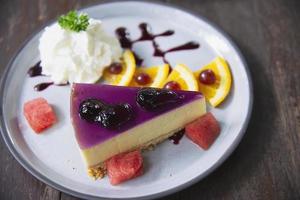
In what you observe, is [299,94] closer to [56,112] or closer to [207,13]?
[207,13]

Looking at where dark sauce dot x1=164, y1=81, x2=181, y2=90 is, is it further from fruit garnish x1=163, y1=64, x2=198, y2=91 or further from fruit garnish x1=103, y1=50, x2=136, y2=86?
fruit garnish x1=103, y1=50, x2=136, y2=86

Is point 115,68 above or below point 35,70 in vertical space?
below

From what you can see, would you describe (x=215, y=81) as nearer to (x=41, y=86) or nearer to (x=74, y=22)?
(x=74, y=22)

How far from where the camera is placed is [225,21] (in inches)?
108

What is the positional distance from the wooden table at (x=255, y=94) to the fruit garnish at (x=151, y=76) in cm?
50

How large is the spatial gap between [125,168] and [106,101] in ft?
1.11

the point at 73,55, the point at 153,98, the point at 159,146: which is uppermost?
the point at 73,55

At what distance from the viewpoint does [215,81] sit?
7.72ft

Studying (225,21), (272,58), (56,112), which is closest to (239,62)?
(272,58)

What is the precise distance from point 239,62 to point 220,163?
653 millimetres

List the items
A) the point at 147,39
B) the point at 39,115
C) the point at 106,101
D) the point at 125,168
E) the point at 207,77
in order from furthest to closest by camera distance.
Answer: the point at 147,39, the point at 207,77, the point at 39,115, the point at 106,101, the point at 125,168

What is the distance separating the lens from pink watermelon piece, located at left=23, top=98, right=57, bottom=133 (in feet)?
7.22

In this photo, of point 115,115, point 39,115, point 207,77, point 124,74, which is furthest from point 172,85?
point 39,115

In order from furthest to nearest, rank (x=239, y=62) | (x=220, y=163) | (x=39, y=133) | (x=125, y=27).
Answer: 1. (x=125, y=27)
2. (x=239, y=62)
3. (x=39, y=133)
4. (x=220, y=163)
